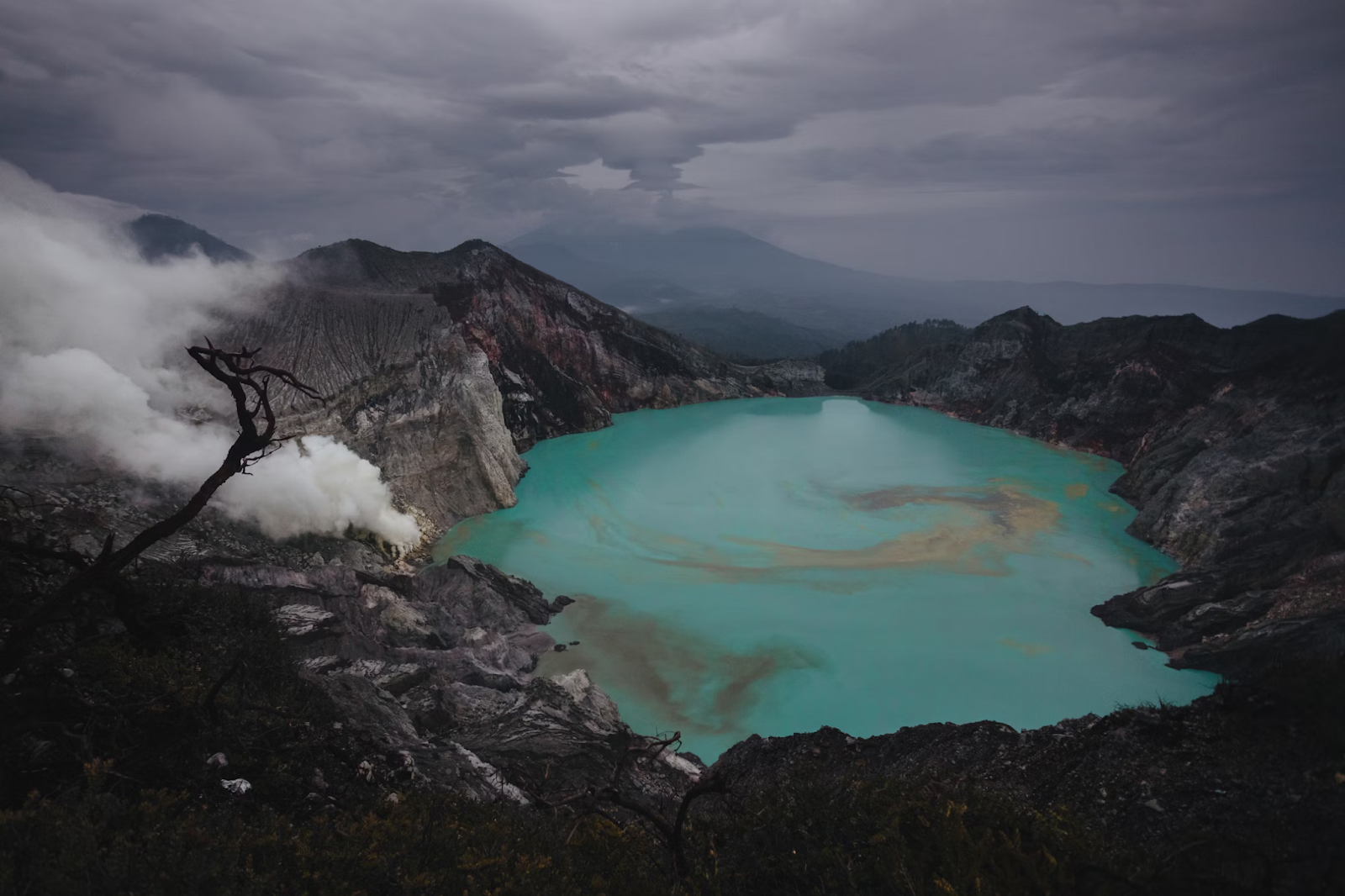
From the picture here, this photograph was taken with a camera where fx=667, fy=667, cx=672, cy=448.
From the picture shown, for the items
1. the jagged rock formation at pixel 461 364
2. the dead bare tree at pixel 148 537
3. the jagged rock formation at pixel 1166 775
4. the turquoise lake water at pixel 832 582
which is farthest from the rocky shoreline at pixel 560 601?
the turquoise lake water at pixel 832 582

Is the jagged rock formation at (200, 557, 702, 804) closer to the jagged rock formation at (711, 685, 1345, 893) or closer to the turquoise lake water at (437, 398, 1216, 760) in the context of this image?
the turquoise lake water at (437, 398, 1216, 760)

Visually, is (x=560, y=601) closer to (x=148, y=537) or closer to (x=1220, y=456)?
(x=148, y=537)

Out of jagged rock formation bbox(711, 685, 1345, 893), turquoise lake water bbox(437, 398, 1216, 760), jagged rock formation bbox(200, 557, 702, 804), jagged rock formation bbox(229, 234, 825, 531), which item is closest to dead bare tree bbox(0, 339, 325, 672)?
jagged rock formation bbox(200, 557, 702, 804)

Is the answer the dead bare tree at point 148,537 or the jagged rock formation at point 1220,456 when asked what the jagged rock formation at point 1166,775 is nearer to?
the jagged rock formation at point 1220,456

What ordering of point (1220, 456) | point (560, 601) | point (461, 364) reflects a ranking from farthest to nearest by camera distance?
point (461, 364) < point (1220, 456) < point (560, 601)

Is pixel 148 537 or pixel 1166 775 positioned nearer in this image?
pixel 148 537

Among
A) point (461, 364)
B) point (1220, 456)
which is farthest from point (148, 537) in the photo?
point (461, 364)
